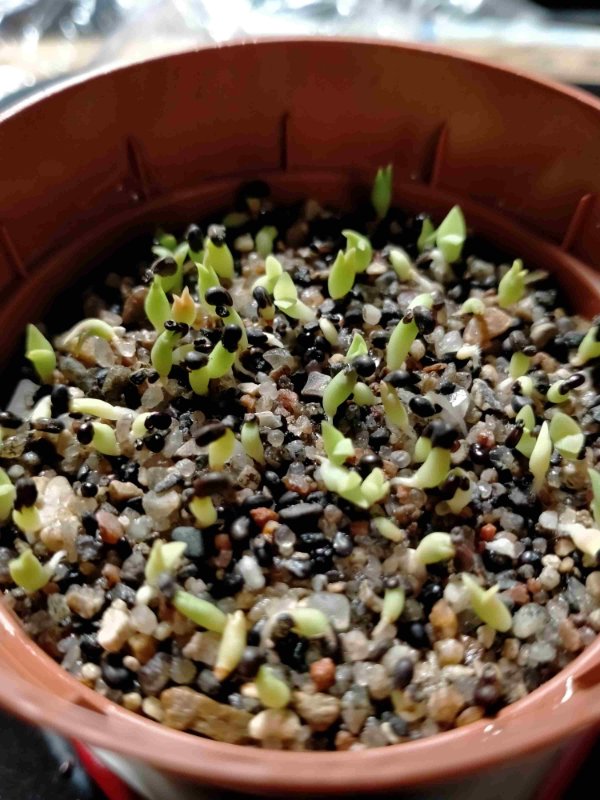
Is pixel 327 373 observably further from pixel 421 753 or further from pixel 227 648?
pixel 421 753

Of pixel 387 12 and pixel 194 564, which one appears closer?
pixel 194 564

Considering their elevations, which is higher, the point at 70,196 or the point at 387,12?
the point at 387,12

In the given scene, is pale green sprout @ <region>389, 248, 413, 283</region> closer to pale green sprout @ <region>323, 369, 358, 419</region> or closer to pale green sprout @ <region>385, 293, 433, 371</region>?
pale green sprout @ <region>385, 293, 433, 371</region>

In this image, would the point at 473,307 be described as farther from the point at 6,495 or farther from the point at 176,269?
the point at 6,495

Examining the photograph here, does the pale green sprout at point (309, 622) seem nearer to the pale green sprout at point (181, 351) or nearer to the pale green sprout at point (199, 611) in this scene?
the pale green sprout at point (199, 611)

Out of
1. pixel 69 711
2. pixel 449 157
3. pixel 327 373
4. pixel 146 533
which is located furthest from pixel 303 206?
pixel 69 711

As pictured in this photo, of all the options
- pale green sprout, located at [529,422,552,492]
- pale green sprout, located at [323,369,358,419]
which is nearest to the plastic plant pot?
pale green sprout, located at [529,422,552,492]

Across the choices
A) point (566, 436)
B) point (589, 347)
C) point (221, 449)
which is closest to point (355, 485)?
point (221, 449)

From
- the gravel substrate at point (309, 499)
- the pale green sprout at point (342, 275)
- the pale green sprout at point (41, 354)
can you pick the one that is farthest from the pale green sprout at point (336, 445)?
the pale green sprout at point (41, 354)
